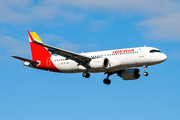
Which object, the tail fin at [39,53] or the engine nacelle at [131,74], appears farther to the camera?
the tail fin at [39,53]

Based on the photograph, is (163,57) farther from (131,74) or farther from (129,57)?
(131,74)

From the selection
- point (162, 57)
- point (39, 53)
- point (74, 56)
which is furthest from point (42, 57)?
point (162, 57)

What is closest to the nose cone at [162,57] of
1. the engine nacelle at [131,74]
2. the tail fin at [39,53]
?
the engine nacelle at [131,74]

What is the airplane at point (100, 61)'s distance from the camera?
61344 mm

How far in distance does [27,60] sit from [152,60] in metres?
22.4

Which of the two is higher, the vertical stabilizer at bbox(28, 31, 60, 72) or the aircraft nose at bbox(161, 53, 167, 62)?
the vertical stabilizer at bbox(28, 31, 60, 72)

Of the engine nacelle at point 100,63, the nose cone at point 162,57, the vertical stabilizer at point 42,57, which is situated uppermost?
the vertical stabilizer at point 42,57

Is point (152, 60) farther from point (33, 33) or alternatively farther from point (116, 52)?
point (33, 33)

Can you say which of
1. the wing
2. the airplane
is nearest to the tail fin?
the airplane

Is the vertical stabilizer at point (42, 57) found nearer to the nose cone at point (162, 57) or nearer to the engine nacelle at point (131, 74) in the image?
the engine nacelle at point (131, 74)

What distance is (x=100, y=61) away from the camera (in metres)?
63.0

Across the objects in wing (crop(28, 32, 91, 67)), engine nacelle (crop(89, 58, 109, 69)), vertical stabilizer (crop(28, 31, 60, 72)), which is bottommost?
engine nacelle (crop(89, 58, 109, 69))

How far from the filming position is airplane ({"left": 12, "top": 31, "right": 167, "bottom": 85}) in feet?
201

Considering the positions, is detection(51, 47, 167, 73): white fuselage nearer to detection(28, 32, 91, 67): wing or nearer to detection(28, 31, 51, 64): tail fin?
detection(28, 32, 91, 67): wing
